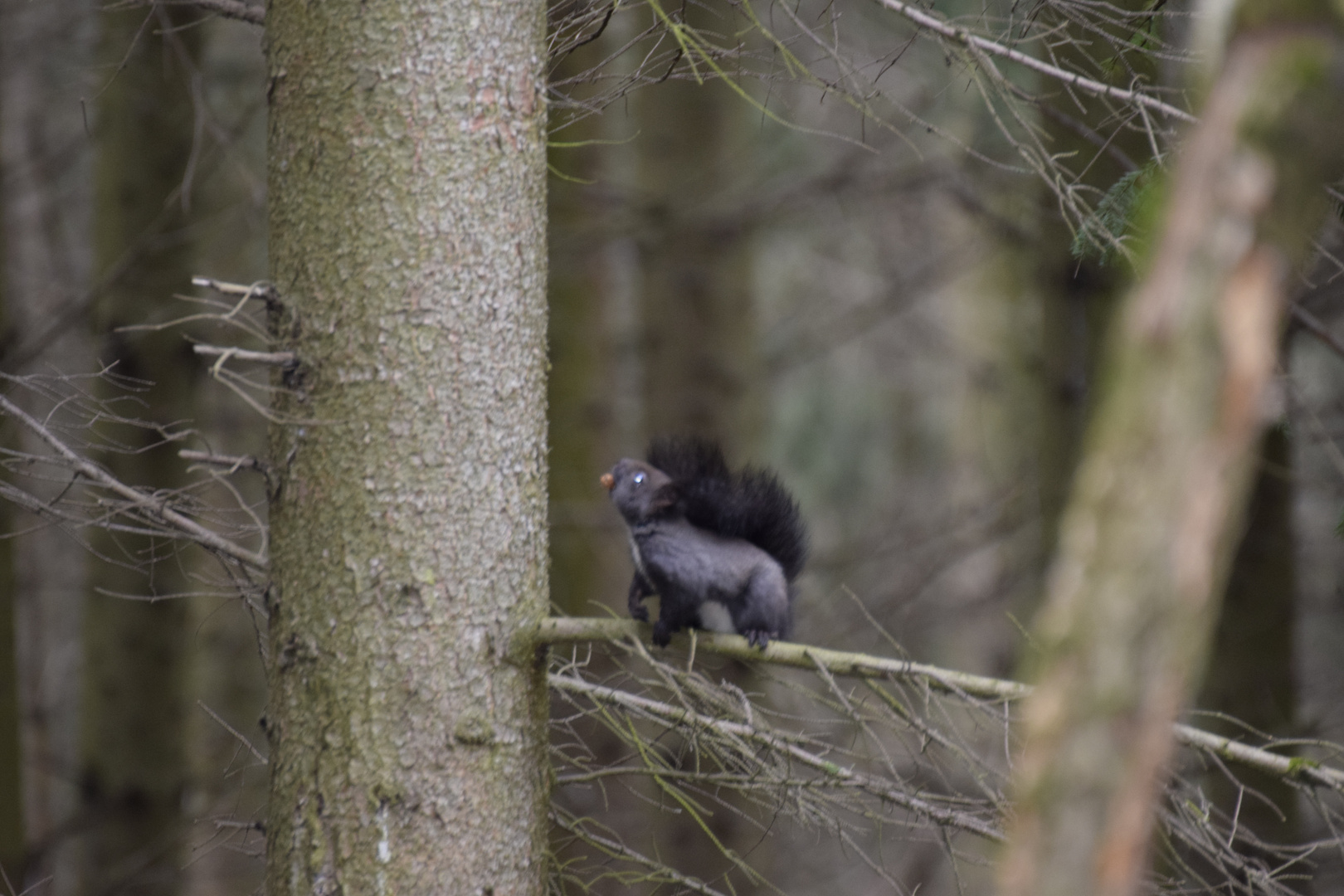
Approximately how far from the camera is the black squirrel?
2896 millimetres

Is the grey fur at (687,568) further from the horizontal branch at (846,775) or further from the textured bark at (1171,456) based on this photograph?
the textured bark at (1171,456)

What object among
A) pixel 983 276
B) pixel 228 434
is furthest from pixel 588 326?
pixel 983 276

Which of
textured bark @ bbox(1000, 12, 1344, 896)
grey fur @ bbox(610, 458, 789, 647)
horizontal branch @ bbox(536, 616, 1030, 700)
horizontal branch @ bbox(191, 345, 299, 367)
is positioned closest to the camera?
textured bark @ bbox(1000, 12, 1344, 896)

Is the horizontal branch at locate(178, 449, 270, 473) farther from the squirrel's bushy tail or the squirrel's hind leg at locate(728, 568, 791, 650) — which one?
the squirrel's hind leg at locate(728, 568, 791, 650)

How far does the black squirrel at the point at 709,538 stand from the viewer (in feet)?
9.50

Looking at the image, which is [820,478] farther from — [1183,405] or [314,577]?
[1183,405]

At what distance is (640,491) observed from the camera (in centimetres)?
310

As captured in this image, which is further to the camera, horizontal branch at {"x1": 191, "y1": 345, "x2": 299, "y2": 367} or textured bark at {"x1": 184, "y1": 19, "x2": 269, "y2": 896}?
textured bark at {"x1": 184, "y1": 19, "x2": 269, "y2": 896}

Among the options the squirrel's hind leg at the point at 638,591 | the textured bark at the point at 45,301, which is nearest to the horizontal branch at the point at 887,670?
the squirrel's hind leg at the point at 638,591

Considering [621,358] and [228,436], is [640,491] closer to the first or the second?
[621,358]

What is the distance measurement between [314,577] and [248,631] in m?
6.54

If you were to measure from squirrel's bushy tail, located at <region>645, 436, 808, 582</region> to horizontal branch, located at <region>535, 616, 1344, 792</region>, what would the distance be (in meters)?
A: 0.51

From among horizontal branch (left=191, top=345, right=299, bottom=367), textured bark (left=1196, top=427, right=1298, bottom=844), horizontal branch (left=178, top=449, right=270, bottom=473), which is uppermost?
horizontal branch (left=191, top=345, right=299, bottom=367)

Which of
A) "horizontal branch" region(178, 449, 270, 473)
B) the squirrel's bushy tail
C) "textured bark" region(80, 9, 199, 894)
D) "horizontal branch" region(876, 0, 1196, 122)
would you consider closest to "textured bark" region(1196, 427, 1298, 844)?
the squirrel's bushy tail
